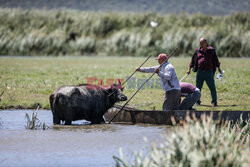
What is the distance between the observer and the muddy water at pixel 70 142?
9750 mm

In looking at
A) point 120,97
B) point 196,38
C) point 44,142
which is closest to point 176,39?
point 196,38

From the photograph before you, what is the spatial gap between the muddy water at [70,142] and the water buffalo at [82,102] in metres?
0.30

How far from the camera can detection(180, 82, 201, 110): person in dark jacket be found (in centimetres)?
1428

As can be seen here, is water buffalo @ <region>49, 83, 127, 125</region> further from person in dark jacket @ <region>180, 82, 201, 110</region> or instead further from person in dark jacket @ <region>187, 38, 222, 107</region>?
person in dark jacket @ <region>187, 38, 222, 107</region>

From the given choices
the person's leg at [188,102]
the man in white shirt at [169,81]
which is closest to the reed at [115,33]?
the person's leg at [188,102]

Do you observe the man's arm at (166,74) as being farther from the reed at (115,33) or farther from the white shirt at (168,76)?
the reed at (115,33)

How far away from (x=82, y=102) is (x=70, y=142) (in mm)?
2092

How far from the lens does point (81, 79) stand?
23.3 metres

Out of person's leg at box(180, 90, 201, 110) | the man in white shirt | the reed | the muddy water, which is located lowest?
the muddy water

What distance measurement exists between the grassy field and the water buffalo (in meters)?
2.70

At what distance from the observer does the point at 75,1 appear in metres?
156

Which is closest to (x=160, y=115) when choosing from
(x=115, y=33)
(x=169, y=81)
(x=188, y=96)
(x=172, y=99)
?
(x=172, y=99)

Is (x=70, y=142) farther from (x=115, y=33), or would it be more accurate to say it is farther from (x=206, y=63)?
(x=115, y=33)

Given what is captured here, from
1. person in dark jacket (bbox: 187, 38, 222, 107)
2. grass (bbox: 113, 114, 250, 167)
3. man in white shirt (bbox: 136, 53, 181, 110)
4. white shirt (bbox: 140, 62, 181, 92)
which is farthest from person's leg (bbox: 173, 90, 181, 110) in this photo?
grass (bbox: 113, 114, 250, 167)
